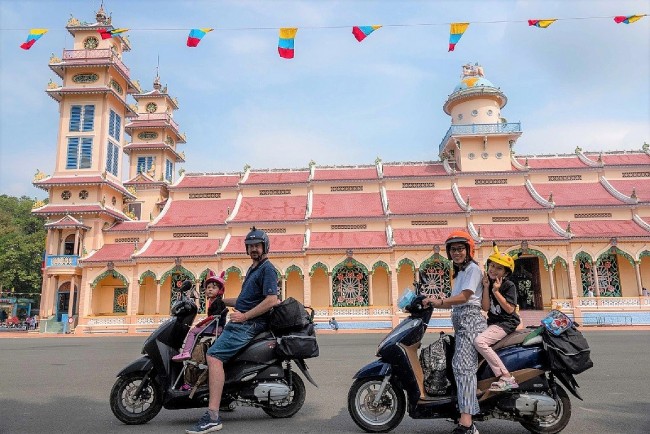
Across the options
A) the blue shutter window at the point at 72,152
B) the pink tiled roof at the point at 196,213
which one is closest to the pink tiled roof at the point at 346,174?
the pink tiled roof at the point at 196,213

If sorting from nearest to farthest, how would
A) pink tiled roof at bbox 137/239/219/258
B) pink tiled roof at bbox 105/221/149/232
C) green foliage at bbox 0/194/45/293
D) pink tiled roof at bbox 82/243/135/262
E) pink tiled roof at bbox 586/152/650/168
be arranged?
1. pink tiled roof at bbox 137/239/219/258
2. pink tiled roof at bbox 82/243/135/262
3. pink tiled roof at bbox 105/221/149/232
4. pink tiled roof at bbox 586/152/650/168
5. green foliage at bbox 0/194/45/293

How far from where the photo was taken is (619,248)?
23000 millimetres

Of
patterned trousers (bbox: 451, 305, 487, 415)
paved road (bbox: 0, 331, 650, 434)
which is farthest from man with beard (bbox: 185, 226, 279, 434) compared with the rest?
patterned trousers (bbox: 451, 305, 487, 415)

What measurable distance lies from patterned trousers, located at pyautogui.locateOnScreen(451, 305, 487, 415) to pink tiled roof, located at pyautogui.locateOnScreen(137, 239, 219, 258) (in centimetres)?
2139

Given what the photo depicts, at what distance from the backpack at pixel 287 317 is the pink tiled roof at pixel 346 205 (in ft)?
68.5

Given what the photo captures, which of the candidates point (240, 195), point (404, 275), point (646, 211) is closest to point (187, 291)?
point (404, 275)

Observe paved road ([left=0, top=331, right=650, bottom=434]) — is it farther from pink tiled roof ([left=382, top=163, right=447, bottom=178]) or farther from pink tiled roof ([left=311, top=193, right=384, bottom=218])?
pink tiled roof ([left=382, top=163, right=447, bottom=178])

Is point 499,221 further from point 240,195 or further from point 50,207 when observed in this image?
point 50,207

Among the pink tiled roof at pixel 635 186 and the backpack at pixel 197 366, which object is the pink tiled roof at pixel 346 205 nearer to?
the pink tiled roof at pixel 635 186

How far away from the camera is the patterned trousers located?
3.82 metres

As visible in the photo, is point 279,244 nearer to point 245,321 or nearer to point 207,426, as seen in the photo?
point 245,321

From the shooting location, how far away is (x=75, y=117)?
91.8 ft

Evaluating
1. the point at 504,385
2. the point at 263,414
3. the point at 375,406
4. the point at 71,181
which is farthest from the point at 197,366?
the point at 71,181

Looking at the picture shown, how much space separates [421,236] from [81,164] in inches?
832
